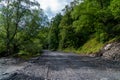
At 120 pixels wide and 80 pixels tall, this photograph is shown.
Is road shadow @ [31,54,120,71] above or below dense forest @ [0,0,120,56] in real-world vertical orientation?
below

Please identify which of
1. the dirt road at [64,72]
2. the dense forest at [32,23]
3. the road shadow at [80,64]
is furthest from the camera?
the dense forest at [32,23]

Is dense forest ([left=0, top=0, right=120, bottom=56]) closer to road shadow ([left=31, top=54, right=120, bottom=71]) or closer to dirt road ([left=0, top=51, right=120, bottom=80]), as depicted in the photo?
road shadow ([left=31, top=54, right=120, bottom=71])

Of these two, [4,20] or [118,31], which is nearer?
[4,20]

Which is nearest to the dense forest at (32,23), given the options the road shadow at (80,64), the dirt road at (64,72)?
the road shadow at (80,64)

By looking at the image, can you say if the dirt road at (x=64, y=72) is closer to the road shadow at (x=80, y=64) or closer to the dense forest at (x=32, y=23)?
the road shadow at (x=80, y=64)

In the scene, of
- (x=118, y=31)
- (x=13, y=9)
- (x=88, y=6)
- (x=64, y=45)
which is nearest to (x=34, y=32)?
(x=13, y=9)

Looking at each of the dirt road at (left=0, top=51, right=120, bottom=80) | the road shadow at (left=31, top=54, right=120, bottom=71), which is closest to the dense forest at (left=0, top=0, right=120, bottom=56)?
the road shadow at (left=31, top=54, right=120, bottom=71)

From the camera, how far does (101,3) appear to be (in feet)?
141

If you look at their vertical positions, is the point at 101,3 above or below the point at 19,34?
above

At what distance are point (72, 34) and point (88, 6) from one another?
37.5 meters

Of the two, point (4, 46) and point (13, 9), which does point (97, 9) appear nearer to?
point (13, 9)

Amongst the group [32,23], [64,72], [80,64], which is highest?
[32,23]

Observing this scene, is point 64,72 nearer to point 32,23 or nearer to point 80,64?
point 80,64

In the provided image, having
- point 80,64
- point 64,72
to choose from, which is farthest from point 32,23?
point 64,72
